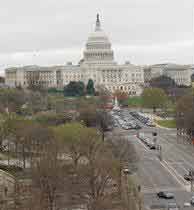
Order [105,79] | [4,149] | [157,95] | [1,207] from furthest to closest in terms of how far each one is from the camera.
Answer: [105,79]
[157,95]
[4,149]
[1,207]

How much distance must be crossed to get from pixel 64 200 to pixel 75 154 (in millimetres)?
9831

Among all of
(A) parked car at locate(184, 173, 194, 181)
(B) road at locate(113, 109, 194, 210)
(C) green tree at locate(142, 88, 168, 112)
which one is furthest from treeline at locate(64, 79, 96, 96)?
(A) parked car at locate(184, 173, 194, 181)

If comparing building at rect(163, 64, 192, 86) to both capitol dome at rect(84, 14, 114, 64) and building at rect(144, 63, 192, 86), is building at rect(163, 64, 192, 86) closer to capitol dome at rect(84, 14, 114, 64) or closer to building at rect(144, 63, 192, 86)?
building at rect(144, 63, 192, 86)

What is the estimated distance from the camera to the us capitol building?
16200 cm

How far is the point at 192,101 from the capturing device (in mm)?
66125

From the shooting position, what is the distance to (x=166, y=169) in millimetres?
42438

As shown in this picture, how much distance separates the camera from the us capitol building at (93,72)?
531ft

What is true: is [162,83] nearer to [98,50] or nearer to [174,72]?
[98,50]

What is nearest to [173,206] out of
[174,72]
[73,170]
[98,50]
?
[73,170]

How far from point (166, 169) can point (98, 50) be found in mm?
129056

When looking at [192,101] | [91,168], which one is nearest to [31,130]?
[91,168]

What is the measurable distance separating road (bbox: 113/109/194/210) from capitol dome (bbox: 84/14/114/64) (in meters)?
110

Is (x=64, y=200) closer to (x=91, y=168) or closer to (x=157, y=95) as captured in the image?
(x=91, y=168)

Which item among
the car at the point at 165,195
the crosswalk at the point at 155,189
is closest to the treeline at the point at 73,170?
the crosswalk at the point at 155,189
